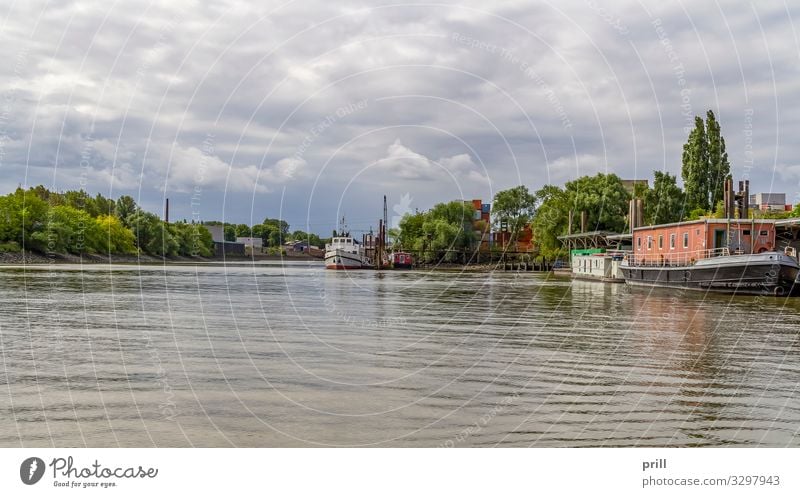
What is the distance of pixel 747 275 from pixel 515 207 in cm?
11191

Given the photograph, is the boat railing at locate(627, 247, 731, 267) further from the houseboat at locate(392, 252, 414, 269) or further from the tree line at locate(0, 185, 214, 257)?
the houseboat at locate(392, 252, 414, 269)

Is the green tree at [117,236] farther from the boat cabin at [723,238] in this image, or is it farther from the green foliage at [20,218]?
the boat cabin at [723,238]

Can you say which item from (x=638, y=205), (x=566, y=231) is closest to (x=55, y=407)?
(x=638, y=205)

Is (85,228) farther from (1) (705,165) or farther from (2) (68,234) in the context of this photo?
(1) (705,165)

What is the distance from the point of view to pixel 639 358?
2028cm

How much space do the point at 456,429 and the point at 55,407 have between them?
7153 mm

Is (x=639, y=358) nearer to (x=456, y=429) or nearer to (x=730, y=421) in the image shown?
(x=730, y=421)

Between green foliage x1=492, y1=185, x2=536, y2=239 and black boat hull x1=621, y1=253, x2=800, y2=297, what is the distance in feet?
334

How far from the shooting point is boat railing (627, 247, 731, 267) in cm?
5470
